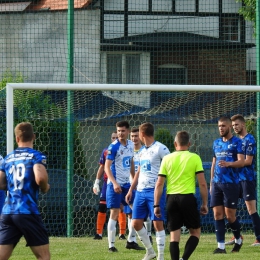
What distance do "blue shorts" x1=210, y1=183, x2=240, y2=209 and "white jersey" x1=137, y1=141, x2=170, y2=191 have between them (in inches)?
50.2

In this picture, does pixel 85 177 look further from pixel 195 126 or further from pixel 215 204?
pixel 215 204

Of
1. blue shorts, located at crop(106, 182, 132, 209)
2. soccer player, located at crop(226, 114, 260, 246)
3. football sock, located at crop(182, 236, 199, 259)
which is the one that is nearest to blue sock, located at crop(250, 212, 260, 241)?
soccer player, located at crop(226, 114, 260, 246)

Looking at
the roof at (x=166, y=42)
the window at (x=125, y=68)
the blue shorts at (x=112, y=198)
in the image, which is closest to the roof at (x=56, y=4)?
the roof at (x=166, y=42)

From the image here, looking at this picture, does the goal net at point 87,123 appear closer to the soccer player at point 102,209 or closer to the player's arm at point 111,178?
the soccer player at point 102,209

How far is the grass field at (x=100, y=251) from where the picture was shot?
1034 centimetres

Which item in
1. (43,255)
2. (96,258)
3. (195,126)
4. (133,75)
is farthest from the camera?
(133,75)

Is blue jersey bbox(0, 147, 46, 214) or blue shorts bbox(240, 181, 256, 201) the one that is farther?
blue shorts bbox(240, 181, 256, 201)

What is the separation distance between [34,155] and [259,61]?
7669 millimetres

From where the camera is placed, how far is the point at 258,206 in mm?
13922

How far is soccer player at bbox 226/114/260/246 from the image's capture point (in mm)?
11328

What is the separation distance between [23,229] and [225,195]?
428cm

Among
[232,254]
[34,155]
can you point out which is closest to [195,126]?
[232,254]

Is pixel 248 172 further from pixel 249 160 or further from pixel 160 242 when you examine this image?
pixel 160 242

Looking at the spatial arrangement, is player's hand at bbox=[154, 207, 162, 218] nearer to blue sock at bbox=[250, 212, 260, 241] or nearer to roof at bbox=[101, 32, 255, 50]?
blue sock at bbox=[250, 212, 260, 241]
